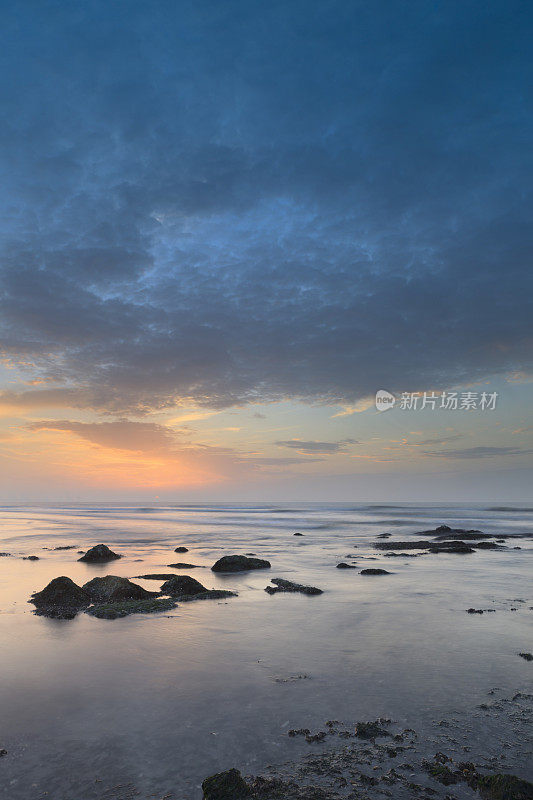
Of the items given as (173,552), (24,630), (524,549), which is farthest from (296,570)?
(524,549)

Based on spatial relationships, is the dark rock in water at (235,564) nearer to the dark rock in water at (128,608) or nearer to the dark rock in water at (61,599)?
the dark rock in water at (128,608)

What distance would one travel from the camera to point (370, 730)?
699 cm

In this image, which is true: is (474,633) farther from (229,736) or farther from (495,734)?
(229,736)

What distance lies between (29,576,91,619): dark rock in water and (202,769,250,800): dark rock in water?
10.3 metres

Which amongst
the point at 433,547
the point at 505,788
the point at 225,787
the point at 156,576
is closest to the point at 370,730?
the point at 505,788

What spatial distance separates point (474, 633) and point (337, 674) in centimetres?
497

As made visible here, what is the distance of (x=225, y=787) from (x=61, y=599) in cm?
1176

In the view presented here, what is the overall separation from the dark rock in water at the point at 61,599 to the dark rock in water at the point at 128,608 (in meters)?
0.74

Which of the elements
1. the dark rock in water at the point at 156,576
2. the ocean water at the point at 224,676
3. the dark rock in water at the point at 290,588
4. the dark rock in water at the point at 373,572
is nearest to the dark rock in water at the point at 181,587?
the ocean water at the point at 224,676

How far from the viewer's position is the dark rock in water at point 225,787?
5281 mm

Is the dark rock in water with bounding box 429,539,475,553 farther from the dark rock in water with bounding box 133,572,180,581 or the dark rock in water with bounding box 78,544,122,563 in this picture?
the dark rock in water with bounding box 78,544,122,563

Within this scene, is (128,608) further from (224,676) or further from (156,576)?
(156,576)

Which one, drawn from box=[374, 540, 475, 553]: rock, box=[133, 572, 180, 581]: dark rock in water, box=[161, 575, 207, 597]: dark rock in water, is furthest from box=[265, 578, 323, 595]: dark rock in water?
box=[374, 540, 475, 553]: rock

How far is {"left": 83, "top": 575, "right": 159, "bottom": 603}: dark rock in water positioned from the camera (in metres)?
15.4
